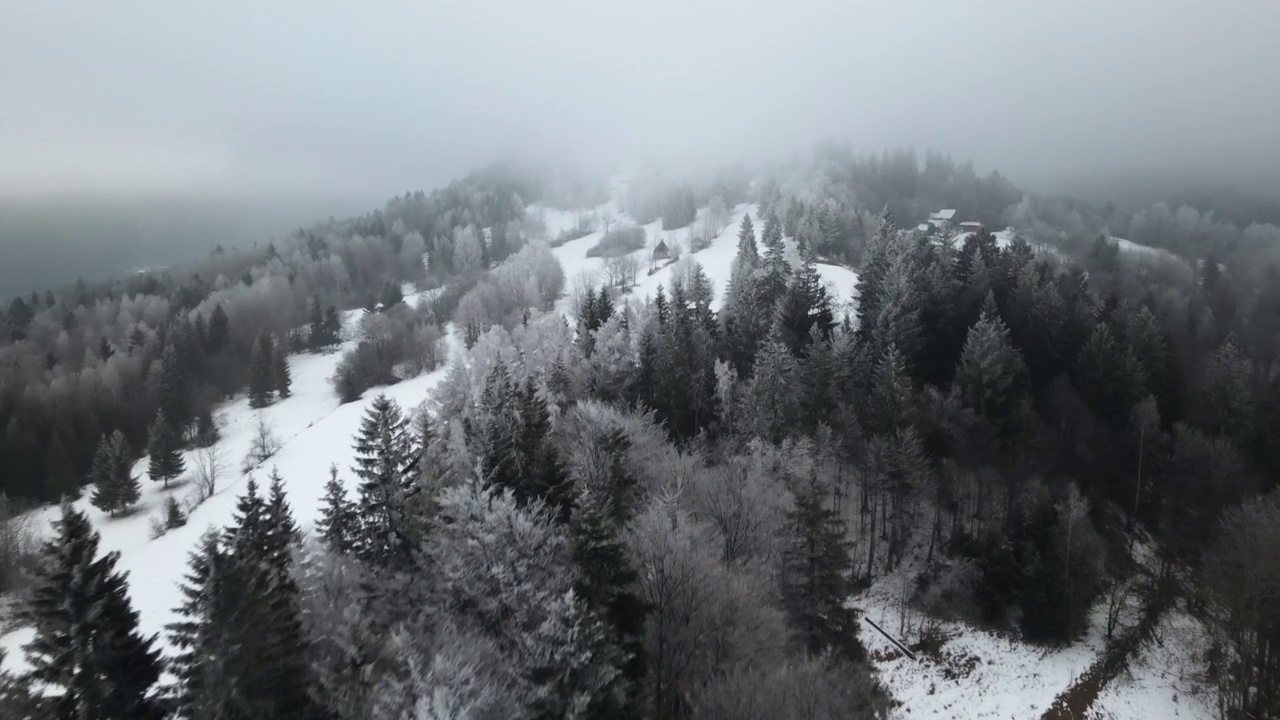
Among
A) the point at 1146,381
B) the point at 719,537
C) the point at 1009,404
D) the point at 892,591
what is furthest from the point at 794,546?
the point at 1146,381

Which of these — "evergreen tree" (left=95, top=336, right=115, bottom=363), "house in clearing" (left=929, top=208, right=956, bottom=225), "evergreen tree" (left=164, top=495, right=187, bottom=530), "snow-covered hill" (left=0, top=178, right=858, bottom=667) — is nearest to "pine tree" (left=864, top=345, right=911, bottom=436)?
"snow-covered hill" (left=0, top=178, right=858, bottom=667)

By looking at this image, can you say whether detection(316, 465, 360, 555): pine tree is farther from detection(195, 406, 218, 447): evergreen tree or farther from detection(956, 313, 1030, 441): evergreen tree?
detection(195, 406, 218, 447): evergreen tree

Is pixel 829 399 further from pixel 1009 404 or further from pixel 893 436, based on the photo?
pixel 1009 404

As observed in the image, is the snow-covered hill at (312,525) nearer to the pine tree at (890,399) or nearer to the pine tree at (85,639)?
the pine tree at (85,639)

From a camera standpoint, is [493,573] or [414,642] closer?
[414,642]

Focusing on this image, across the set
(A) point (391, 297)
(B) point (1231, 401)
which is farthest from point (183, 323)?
(B) point (1231, 401)

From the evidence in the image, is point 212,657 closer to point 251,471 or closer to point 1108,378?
point 251,471

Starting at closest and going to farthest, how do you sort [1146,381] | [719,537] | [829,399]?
[719,537], [829,399], [1146,381]
